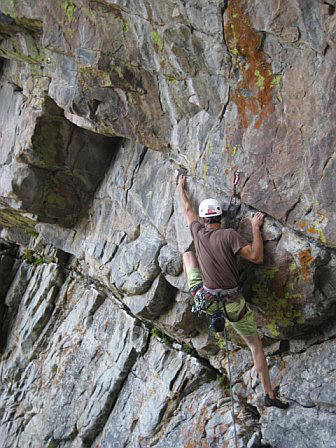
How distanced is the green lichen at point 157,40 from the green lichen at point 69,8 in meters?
2.28

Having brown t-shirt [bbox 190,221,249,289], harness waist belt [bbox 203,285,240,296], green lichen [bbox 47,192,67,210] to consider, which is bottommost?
green lichen [bbox 47,192,67,210]

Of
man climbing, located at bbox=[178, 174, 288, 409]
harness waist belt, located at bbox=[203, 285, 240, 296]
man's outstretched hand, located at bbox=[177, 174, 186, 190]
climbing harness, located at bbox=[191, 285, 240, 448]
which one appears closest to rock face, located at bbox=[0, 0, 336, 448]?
man's outstretched hand, located at bbox=[177, 174, 186, 190]

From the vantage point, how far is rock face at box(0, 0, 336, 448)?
8359 mm

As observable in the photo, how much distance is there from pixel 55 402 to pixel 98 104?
848 centimetres

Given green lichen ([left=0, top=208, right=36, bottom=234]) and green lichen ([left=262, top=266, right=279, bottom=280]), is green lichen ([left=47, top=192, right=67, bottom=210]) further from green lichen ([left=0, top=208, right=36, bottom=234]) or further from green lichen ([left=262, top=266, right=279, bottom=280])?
green lichen ([left=262, top=266, right=279, bottom=280])

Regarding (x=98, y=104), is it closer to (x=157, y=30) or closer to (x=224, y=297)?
(x=157, y=30)

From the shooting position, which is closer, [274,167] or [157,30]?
[274,167]

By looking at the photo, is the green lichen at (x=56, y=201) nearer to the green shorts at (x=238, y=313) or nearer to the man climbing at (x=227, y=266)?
the man climbing at (x=227, y=266)

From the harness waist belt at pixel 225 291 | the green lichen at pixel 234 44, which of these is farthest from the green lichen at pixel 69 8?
the harness waist belt at pixel 225 291

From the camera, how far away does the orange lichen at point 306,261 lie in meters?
8.62

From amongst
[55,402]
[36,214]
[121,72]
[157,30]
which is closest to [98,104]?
[121,72]

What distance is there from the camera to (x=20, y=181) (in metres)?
14.4

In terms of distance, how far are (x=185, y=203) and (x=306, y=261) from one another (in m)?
2.64

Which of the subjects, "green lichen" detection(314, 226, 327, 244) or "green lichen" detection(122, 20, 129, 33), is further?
"green lichen" detection(122, 20, 129, 33)
